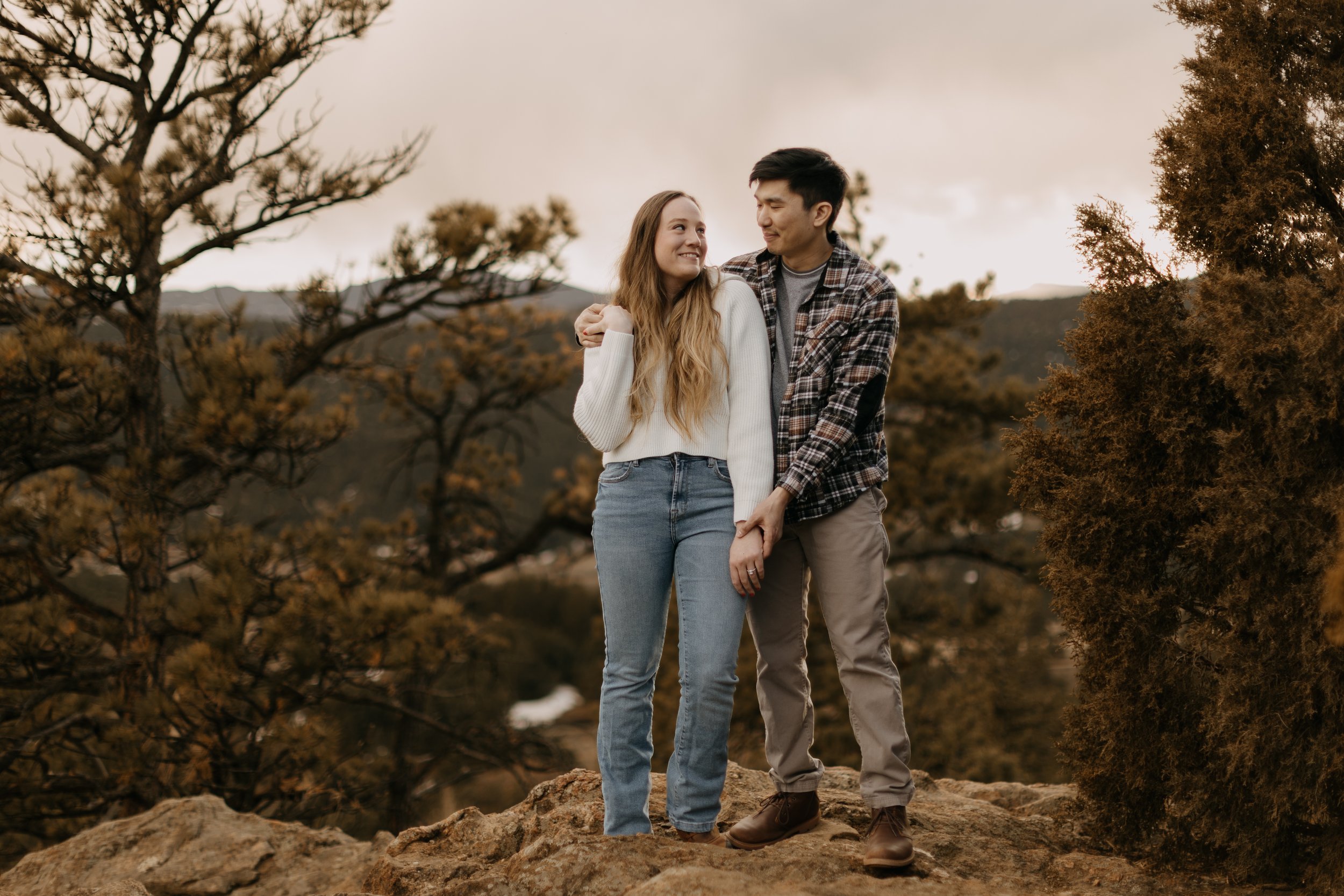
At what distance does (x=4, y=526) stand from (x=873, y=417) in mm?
5892

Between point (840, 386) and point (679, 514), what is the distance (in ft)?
2.00

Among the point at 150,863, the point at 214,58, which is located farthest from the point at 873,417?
the point at 214,58

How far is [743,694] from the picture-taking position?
11250 mm

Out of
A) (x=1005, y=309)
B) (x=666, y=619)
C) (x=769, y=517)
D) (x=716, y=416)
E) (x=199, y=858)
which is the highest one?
(x=1005, y=309)

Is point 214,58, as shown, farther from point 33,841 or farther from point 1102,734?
point 1102,734

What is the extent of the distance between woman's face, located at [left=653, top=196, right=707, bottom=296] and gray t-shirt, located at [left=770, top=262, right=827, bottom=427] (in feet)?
1.06

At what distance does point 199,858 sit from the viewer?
370cm

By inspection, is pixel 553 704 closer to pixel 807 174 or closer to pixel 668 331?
pixel 668 331

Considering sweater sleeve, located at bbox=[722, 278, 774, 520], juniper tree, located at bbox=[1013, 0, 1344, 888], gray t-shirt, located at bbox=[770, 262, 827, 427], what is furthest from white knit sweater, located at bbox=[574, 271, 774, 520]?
juniper tree, located at bbox=[1013, 0, 1344, 888]

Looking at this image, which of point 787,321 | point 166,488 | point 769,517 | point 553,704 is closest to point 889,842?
point 769,517

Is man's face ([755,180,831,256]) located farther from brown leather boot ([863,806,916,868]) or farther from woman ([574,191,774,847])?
brown leather boot ([863,806,916,868])

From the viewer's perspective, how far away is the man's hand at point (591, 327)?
292 cm

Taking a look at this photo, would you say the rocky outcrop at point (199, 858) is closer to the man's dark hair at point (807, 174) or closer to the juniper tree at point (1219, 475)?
the juniper tree at point (1219, 475)

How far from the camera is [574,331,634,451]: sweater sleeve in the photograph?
281 cm
